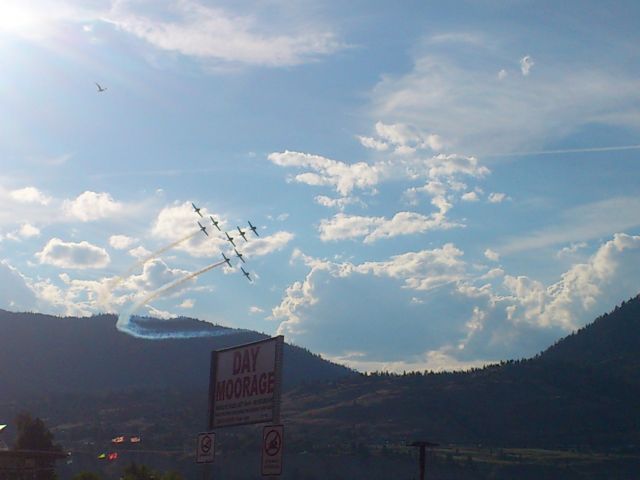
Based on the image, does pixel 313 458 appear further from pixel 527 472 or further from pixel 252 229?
pixel 252 229

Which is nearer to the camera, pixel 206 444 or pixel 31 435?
pixel 206 444

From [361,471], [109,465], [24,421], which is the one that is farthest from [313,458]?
[24,421]

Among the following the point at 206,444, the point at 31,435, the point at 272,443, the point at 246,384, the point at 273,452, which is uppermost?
the point at 31,435

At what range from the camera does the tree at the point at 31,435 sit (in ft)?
348

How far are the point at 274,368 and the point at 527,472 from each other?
6482 inches

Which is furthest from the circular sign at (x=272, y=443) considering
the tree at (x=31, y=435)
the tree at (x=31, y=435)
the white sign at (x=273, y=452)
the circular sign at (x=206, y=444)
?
the tree at (x=31, y=435)

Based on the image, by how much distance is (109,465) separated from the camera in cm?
18000

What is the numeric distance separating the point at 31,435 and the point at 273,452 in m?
83.1

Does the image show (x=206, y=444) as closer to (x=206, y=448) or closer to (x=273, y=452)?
(x=206, y=448)

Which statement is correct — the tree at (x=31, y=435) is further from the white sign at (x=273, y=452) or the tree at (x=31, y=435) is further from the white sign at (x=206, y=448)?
the white sign at (x=273, y=452)

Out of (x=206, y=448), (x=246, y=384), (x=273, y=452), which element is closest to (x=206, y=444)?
(x=206, y=448)

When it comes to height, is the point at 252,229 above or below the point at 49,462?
above

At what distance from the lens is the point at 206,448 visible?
122ft

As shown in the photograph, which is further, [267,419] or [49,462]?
[49,462]
